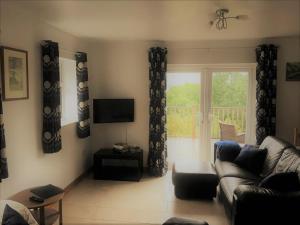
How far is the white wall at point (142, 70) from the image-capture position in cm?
479

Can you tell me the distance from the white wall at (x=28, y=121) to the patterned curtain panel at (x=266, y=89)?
10.3 ft

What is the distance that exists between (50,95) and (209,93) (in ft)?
9.28

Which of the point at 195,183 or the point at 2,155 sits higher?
the point at 2,155

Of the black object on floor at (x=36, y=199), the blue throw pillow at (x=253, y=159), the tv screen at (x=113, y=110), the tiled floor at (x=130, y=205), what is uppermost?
the tv screen at (x=113, y=110)

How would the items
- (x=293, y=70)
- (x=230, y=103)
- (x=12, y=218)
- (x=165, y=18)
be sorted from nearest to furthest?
(x=12, y=218) → (x=165, y=18) → (x=293, y=70) → (x=230, y=103)

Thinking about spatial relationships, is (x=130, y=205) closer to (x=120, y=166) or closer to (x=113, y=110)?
(x=120, y=166)

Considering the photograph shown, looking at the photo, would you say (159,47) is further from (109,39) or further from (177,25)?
(177,25)

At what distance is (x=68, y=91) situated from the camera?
4.58 metres

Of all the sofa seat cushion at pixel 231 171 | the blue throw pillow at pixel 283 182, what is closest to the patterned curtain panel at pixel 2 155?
the blue throw pillow at pixel 283 182

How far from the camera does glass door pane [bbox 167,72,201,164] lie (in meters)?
5.18

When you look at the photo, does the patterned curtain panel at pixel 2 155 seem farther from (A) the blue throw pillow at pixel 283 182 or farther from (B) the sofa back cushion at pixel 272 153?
(B) the sofa back cushion at pixel 272 153

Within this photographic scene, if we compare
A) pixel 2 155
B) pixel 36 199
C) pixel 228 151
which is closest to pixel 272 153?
pixel 228 151

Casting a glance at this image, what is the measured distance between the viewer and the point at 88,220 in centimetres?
341

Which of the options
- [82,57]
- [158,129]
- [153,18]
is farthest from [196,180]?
[82,57]
